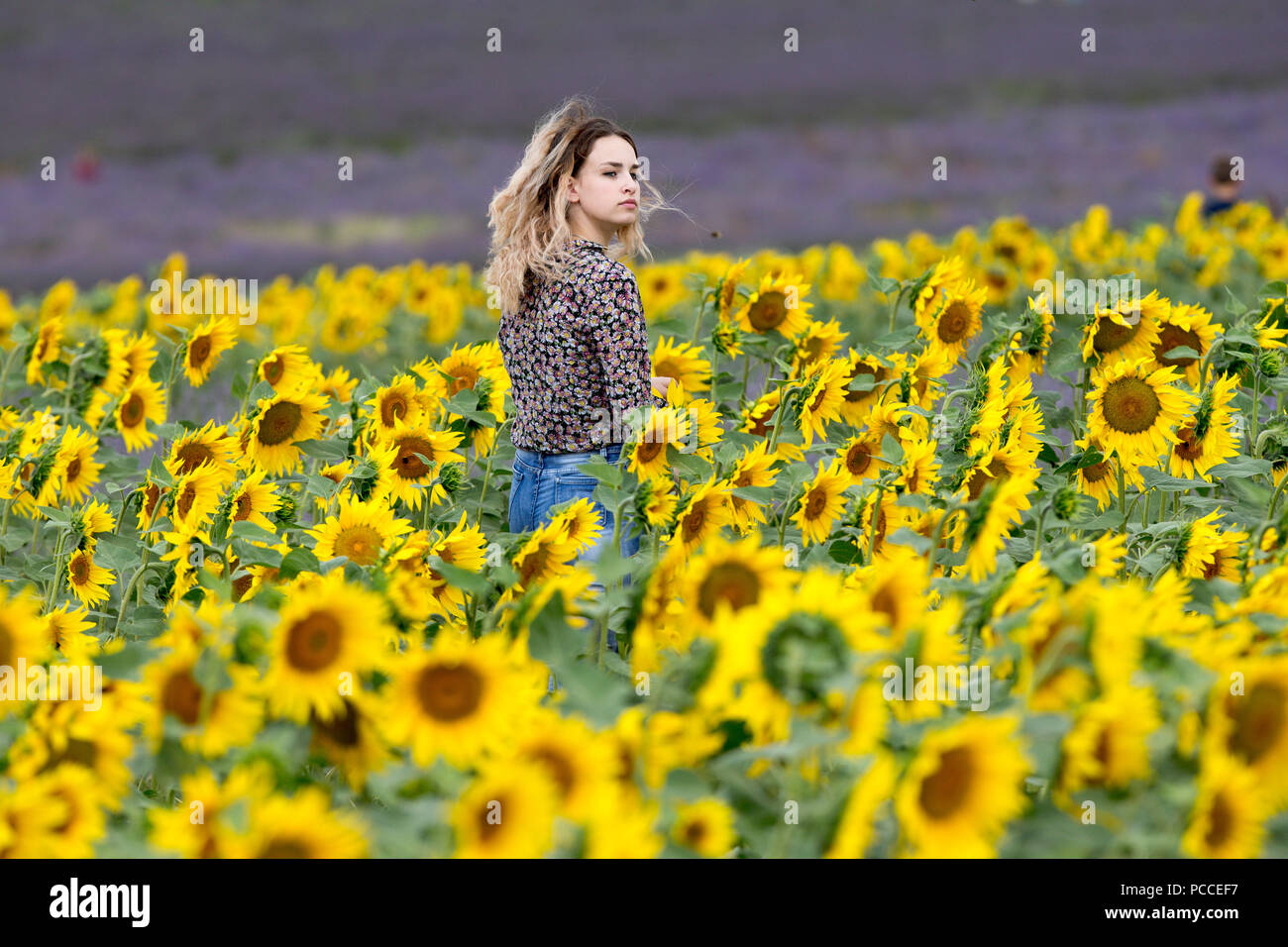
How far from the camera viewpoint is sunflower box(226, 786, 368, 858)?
1.58 metres

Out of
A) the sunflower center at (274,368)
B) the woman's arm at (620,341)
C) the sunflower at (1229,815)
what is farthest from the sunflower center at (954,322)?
the sunflower at (1229,815)

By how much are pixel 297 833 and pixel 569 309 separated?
197 cm

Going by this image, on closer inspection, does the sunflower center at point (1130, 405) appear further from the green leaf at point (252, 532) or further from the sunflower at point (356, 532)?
the green leaf at point (252, 532)

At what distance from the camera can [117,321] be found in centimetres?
671

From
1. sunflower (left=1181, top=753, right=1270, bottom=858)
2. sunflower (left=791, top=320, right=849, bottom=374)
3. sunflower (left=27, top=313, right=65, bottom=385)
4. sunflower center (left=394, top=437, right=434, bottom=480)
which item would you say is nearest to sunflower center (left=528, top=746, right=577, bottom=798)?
sunflower (left=1181, top=753, right=1270, bottom=858)

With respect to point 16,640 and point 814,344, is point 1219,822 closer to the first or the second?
point 16,640

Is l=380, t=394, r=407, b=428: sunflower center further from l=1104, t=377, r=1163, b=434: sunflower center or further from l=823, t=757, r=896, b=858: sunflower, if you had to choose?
l=823, t=757, r=896, b=858: sunflower

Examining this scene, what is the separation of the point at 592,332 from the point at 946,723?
178 cm

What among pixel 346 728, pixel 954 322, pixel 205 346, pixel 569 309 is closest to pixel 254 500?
pixel 569 309

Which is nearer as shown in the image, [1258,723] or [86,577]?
[1258,723]

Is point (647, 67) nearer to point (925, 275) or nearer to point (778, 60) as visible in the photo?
point (778, 60)

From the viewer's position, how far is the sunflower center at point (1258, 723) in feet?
5.51

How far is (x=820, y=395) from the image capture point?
11.2ft

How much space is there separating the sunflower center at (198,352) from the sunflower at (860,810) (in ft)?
9.08
